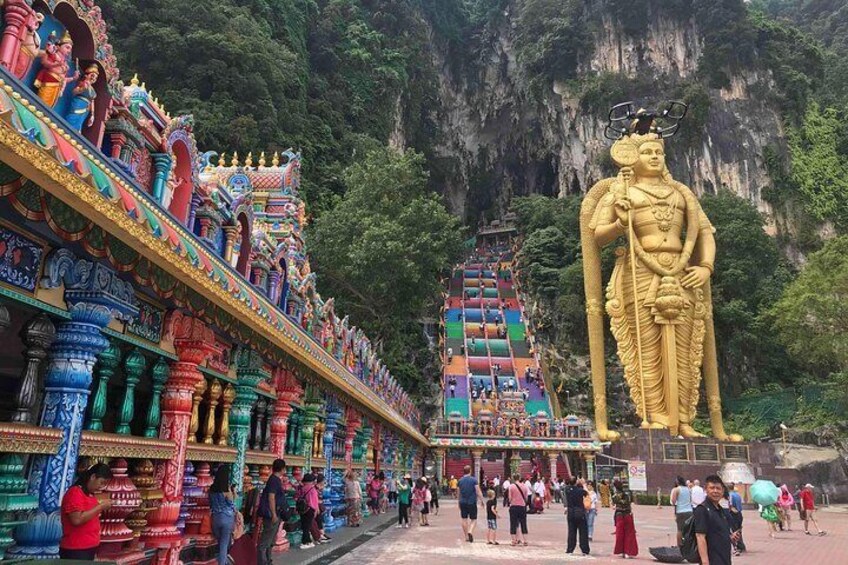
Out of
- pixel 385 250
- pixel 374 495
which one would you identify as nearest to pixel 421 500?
pixel 374 495

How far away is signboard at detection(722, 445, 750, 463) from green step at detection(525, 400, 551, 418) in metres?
10.1

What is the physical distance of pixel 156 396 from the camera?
4.48m

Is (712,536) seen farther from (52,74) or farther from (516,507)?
(516,507)

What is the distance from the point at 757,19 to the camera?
39625 millimetres

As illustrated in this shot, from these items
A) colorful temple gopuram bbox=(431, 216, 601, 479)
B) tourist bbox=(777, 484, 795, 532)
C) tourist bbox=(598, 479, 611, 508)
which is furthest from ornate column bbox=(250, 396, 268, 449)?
colorful temple gopuram bbox=(431, 216, 601, 479)

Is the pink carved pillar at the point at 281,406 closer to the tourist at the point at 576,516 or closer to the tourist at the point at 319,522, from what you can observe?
the tourist at the point at 319,522

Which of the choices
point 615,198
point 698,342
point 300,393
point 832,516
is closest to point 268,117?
point 615,198

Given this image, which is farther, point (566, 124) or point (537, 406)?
point (566, 124)

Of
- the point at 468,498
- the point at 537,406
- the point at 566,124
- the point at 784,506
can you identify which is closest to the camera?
the point at 468,498

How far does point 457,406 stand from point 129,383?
2392 centimetres

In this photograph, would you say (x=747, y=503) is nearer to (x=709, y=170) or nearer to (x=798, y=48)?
(x=709, y=170)

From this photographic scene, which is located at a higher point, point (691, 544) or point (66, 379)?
point (66, 379)

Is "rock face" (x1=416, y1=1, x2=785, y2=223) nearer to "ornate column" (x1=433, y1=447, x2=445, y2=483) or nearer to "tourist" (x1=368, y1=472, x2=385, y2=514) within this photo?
"ornate column" (x1=433, y1=447, x2=445, y2=483)

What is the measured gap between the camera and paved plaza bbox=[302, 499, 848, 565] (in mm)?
7152
